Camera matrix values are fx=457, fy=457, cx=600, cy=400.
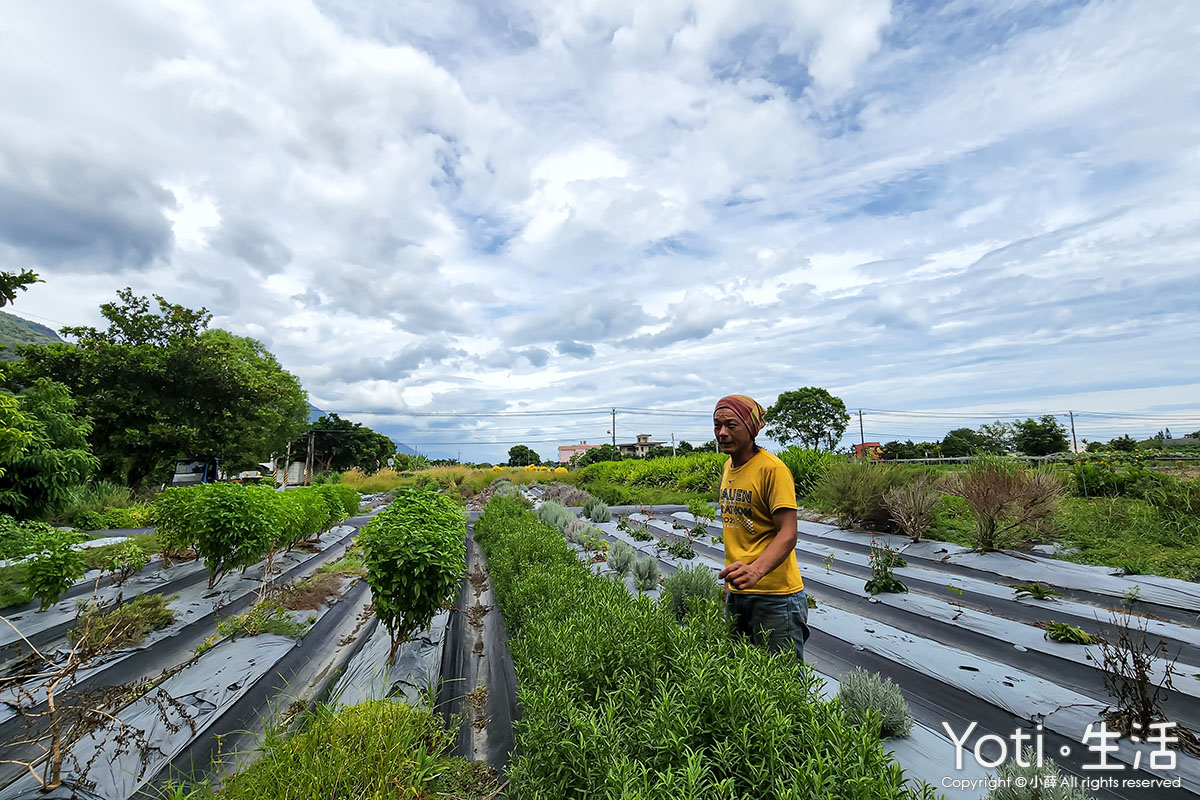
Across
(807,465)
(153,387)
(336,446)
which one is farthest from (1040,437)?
(336,446)

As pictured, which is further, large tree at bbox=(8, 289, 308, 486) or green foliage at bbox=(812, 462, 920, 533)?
large tree at bbox=(8, 289, 308, 486)

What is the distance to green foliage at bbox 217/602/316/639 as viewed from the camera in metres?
4.33

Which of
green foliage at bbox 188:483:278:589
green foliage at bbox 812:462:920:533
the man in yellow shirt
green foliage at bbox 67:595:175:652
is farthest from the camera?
green foliage at bbox 812:462:920:533

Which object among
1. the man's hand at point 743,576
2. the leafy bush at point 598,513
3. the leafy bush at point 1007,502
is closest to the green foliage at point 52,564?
the man's hand at point 743,576

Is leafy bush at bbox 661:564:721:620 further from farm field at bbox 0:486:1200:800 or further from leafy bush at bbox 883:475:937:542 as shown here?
leafy bush at bbox 883:475:937:542

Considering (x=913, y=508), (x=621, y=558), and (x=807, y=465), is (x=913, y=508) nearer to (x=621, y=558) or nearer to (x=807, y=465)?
(x=621, y=558)

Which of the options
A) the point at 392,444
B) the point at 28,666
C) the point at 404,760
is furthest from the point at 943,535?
the point at 392,444

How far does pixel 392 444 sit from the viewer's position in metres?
51.7

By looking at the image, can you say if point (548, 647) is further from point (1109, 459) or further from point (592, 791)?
point (1109, 459)

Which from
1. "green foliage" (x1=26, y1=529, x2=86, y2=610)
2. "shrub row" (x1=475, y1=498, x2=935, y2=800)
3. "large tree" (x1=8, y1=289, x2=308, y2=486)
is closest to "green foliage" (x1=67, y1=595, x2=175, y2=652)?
"green foliage" (x1=26, y1=529, x2=86, y2=610)

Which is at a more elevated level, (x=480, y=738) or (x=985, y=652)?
(x=985, y=652)

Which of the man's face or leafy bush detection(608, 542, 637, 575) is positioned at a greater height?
the man's face

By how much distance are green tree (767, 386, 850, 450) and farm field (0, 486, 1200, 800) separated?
39106mm

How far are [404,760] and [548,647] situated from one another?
0.80m
